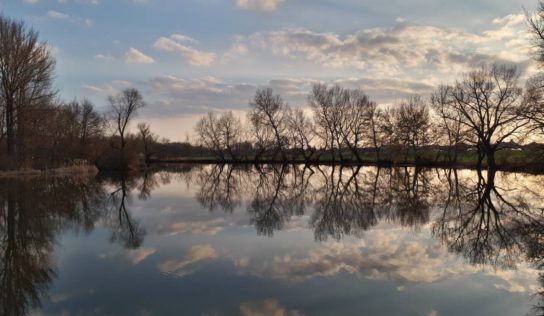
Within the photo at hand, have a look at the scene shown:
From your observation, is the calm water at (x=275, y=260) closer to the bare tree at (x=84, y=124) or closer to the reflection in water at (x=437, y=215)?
the reflection in water at (x=437, y=215)

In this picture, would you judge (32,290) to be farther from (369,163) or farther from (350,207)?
(369,163)

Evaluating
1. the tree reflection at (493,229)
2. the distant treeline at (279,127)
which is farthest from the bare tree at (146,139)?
the tree reflection at (493,229)

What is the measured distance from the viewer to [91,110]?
58.9m

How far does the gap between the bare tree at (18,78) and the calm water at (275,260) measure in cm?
2055

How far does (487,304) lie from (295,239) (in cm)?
495

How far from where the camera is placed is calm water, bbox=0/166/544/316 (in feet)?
19.1

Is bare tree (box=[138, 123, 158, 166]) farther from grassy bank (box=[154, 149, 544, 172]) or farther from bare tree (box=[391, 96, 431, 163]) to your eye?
bare tree (box=[391, 96, 431, 163])

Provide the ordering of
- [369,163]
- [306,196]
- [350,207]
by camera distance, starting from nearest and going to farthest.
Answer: [350,207] < [306,196] < [369,163]

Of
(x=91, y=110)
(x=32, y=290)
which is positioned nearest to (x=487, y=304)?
(x=32, y=290)

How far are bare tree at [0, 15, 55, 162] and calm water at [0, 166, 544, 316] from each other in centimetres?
2055

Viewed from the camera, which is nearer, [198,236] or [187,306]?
[187,306]

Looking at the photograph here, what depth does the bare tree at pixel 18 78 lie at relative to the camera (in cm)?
3216

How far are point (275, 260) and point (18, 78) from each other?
106 ft

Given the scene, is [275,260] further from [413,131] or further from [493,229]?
[413,131]
